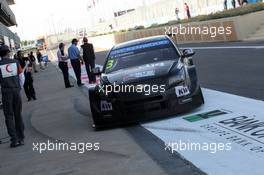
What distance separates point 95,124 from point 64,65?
37.4ft

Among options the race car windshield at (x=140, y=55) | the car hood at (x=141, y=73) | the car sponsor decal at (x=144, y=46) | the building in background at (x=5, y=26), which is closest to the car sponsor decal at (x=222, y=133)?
the car hood at (x=141, y=73)

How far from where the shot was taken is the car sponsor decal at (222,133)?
21.1 feet

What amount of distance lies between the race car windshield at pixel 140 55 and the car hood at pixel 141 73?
276 millimetres

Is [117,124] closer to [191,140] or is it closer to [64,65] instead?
[191,140]

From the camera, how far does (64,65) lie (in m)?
21.4

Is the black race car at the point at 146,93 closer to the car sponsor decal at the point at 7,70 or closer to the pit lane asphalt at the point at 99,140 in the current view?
the pit lane asphalt at the point at 99,140

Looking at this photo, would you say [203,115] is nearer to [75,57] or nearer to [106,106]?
[106,106]

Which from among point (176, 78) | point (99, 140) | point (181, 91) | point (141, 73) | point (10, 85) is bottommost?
point (99, 140)

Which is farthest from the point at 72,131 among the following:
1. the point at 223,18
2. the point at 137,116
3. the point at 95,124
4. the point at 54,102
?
the point at 223,18

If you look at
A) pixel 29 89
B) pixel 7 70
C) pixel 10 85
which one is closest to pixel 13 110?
pixel 10 85

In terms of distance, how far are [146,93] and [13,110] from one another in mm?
2361

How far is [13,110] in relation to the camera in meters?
9.90

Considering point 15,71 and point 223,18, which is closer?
point 15,71

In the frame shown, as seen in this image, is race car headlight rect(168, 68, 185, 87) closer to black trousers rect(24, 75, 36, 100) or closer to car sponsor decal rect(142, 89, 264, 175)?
car sponsor decal rect(142, 89, 264, 175)
